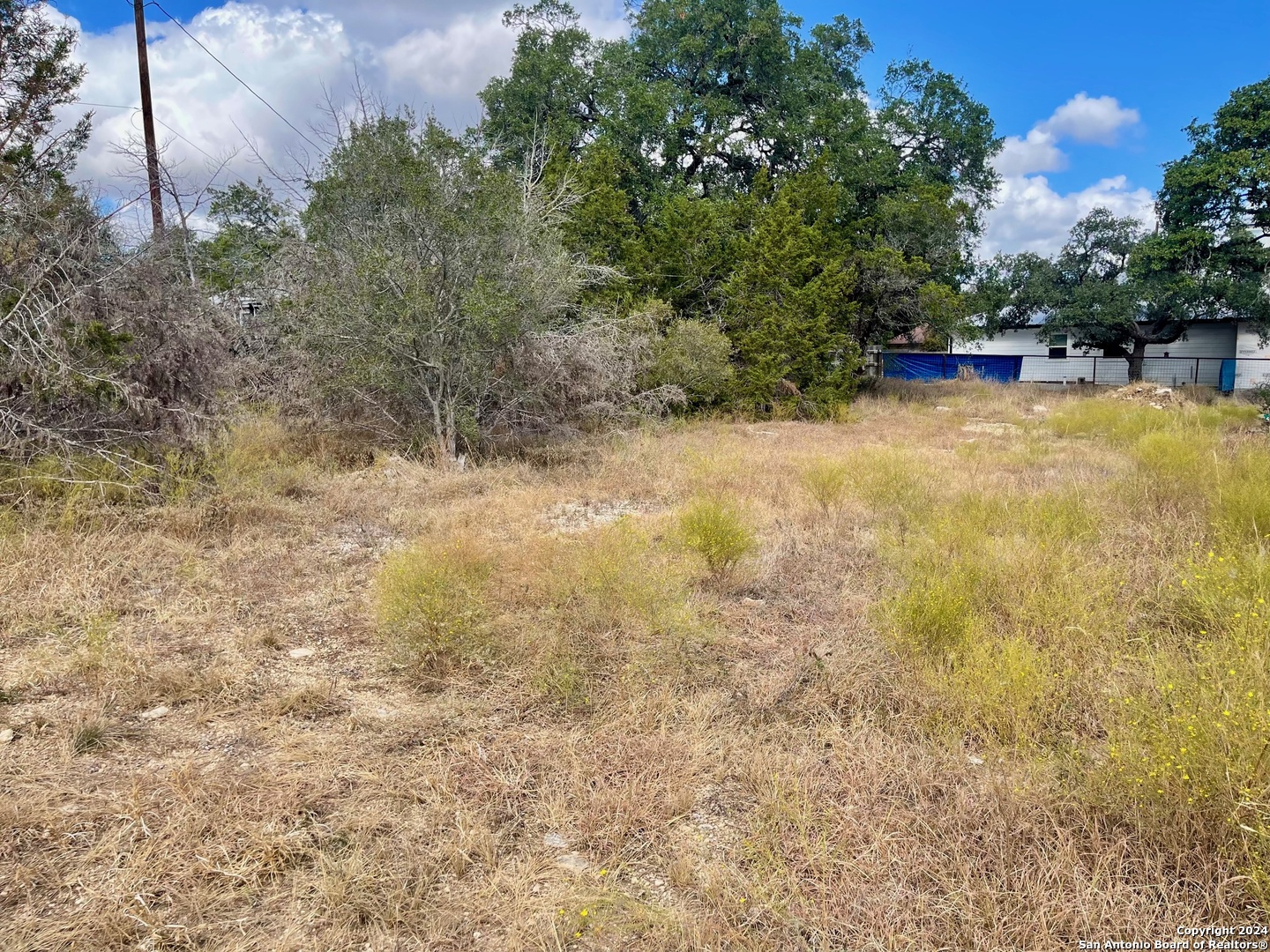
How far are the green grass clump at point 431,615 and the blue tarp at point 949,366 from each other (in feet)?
103

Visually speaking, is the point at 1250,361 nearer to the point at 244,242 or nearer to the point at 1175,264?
the point at 1175,264

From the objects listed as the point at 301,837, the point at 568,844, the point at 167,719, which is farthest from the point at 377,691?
the point at 568,844

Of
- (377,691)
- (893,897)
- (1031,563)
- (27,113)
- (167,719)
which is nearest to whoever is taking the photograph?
(893,897)

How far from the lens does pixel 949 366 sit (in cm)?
3416

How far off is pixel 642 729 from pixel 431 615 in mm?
1385

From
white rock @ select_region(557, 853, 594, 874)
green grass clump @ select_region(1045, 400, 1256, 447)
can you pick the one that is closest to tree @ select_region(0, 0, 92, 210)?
white rock @ select_region(557, 853, 594, 874)

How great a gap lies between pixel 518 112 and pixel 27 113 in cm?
1646

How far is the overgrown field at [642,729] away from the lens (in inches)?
82.8

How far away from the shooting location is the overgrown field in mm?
2104

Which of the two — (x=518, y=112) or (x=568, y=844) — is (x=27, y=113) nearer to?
(x=568, y=844)

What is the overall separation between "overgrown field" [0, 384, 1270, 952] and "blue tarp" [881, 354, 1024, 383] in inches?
1143

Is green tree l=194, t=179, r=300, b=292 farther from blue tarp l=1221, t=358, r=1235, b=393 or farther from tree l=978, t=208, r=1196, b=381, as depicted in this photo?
blue tarp l=1221, t=358, r=1235, b=393

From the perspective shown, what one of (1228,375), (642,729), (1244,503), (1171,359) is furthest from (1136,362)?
(642,729)

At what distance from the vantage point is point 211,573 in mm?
5047
